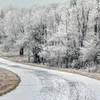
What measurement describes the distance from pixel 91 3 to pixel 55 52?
13.4 metres

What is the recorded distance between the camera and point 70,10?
46.8 m

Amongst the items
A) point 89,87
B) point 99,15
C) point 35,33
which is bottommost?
point 89,87

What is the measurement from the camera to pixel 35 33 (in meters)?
52.3

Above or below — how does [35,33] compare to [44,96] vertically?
above

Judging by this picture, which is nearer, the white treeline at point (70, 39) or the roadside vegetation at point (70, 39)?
the roadside vegetation at point (70, 39)

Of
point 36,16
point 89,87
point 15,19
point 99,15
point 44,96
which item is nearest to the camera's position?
point 44,96

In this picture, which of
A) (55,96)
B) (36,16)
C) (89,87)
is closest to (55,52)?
(36,16)

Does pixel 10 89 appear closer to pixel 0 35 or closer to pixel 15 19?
pixel 15 19

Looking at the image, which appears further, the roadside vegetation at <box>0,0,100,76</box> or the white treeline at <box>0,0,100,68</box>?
the white treeline at <box>0,0,100,68</box>

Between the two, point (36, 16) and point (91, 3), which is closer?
point (91, 3)

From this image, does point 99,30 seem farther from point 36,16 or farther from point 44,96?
point 44,96

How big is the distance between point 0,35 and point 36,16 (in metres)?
30.5

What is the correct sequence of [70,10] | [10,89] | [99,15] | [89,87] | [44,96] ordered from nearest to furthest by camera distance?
[44,96] < [10,89] < [89,87] < [99,15] < [70,10]

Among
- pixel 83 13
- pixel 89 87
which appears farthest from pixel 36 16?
pixel 89 87
